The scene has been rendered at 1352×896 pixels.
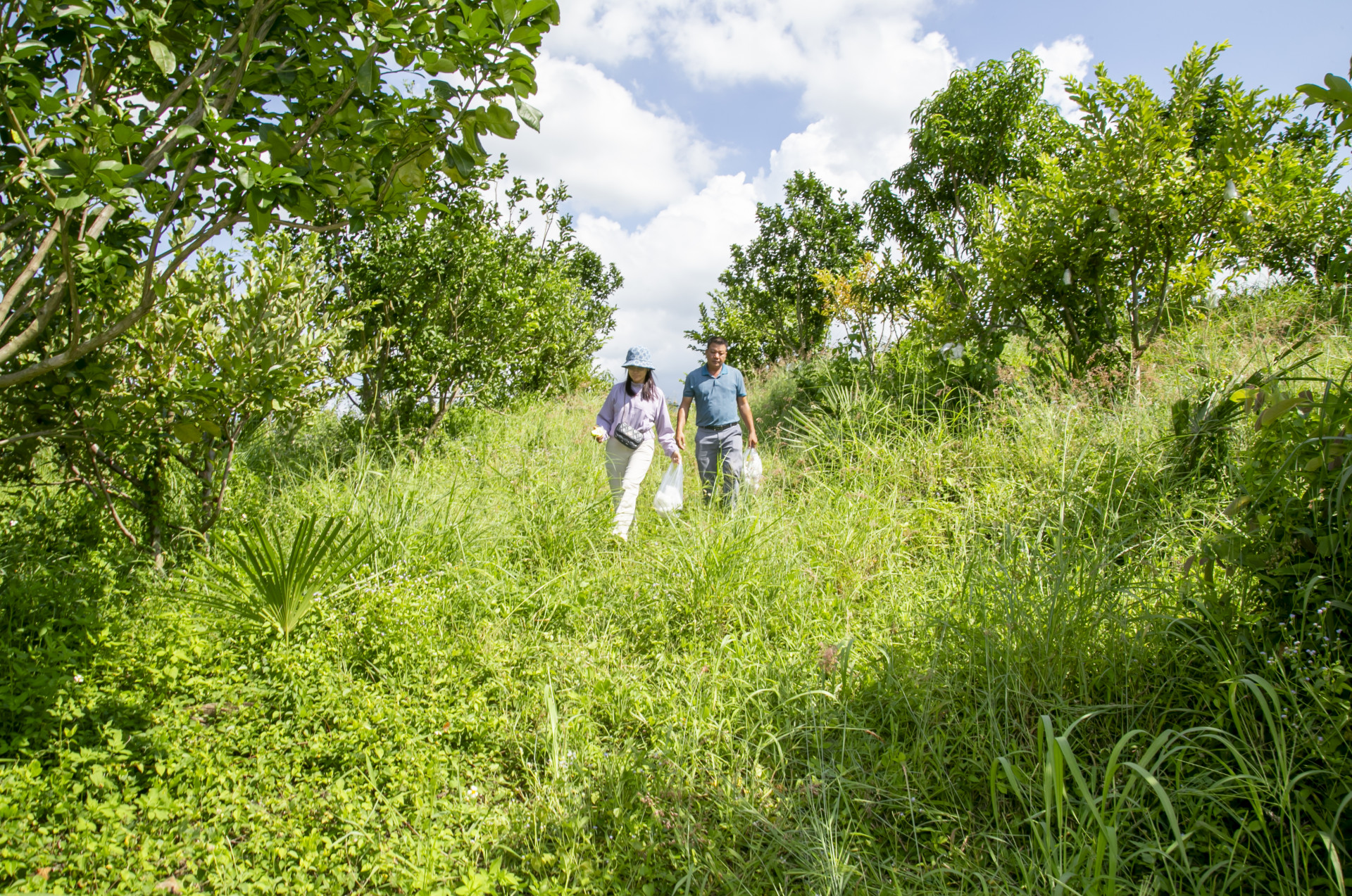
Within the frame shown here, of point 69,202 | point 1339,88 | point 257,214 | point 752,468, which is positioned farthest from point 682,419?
point 1339,88

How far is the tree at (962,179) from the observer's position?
715 centimetres

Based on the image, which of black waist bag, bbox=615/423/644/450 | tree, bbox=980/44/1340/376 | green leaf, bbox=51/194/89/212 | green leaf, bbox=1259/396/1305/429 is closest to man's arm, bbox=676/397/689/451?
black waist bag, bbox=615/423/644/450

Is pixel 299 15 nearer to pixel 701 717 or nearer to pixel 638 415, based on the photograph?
pixel 701 717

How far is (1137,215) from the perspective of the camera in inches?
232

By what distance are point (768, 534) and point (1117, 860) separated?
98.4 inches

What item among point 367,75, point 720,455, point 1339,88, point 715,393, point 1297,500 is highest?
point 367,75

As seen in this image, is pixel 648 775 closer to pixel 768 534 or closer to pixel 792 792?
pixel 792 792

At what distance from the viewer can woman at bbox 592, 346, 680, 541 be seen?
514 cm

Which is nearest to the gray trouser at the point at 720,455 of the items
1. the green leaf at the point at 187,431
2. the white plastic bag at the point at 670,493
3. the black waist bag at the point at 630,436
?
the white plastic bag at the point at 670,493

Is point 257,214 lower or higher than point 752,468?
higher

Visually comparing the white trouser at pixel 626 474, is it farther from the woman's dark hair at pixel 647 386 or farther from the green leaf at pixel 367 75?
the green leaf at pixel 367 75

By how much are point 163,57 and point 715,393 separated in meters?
4.35

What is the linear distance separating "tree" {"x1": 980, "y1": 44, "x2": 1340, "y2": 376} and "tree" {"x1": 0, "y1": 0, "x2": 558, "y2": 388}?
5928mm

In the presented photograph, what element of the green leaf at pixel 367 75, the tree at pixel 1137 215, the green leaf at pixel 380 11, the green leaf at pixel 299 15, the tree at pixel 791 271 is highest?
the tree at pixel 791 271
